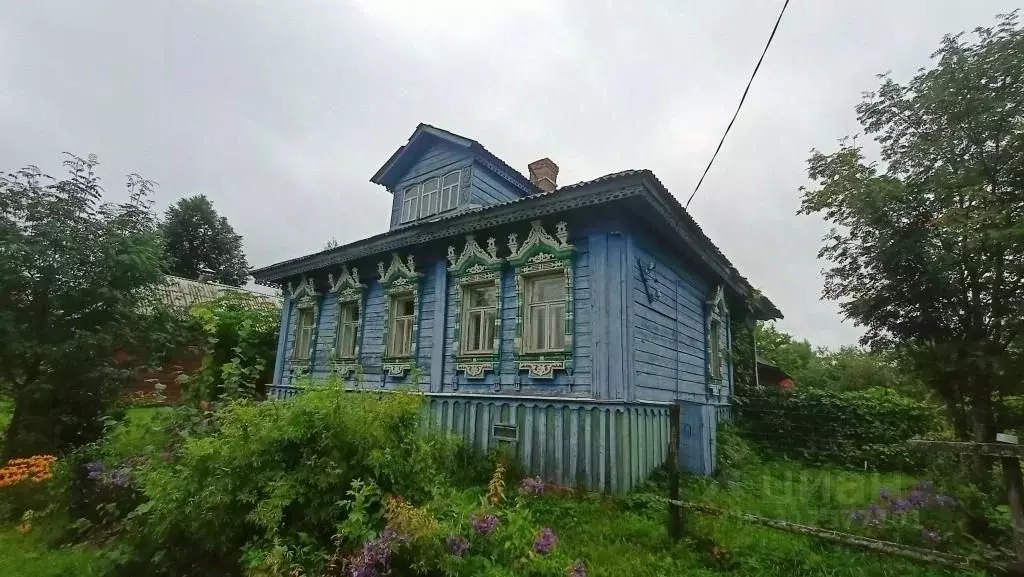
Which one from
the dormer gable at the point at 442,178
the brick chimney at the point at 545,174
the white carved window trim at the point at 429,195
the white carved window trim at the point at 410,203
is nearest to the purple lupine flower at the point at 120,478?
the dormer gable at the point at 442,178

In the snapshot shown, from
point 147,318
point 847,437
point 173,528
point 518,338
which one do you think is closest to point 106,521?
point 173,528

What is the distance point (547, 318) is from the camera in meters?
7.59

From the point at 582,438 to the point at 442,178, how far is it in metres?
7.54

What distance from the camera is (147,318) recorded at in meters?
10.5

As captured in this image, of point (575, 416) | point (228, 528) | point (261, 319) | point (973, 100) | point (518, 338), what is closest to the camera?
point (228, 528)

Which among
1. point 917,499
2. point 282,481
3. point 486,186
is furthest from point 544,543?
point 486,186

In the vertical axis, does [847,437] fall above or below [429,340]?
below

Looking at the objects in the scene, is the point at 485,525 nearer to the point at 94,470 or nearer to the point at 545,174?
the point at 94,470

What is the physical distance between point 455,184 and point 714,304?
6.50 metres

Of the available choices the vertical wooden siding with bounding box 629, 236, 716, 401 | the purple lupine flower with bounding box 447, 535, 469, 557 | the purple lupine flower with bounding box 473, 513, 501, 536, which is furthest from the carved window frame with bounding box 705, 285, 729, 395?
the purple lupine flower with bounding box 447, 535, 469, 557

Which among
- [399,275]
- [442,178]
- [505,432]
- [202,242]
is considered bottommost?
[505,432]

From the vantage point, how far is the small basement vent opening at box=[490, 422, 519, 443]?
7.09 metres

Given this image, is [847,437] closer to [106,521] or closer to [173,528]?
[173,528]

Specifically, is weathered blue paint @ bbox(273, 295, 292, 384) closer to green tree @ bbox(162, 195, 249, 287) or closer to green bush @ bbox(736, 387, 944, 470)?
green bush @ bbox(736, 387, 944, 470)
